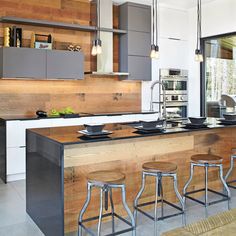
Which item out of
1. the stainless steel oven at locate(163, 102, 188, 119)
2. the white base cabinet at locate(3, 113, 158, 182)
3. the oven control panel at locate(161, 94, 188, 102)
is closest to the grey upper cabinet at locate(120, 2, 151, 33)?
the oven control panel at locate(161, 94, 188, 102)

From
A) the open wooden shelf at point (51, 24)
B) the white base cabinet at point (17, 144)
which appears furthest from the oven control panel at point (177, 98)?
the white base cabinet at point (17, 144)

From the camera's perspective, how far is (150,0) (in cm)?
639

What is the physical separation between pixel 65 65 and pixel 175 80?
8.41 feet

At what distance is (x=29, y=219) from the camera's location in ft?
11.0

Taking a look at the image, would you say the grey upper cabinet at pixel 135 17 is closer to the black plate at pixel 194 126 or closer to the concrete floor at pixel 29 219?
the black plate at pixel 194 126

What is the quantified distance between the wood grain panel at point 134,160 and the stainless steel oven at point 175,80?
252 cm

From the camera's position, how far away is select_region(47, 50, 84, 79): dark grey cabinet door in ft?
17.6

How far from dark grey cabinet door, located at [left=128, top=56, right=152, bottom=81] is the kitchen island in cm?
286

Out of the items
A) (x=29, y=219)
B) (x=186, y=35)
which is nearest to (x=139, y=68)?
(x=186, y=35)

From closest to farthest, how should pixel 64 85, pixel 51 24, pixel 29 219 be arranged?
1. pixel 29 219
2. pixel 51 24
3. pixel 64 85

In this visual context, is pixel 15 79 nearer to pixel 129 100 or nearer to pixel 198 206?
pixel 129 100

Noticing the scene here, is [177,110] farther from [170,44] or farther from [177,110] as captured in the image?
[170,44]

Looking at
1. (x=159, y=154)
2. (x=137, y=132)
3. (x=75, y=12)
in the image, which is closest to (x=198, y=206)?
(x=159, y=154)

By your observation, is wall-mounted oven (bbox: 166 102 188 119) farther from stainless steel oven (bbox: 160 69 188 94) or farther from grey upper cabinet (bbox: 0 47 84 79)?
grey upper cabinet (bbox: 0 47 84 79)
